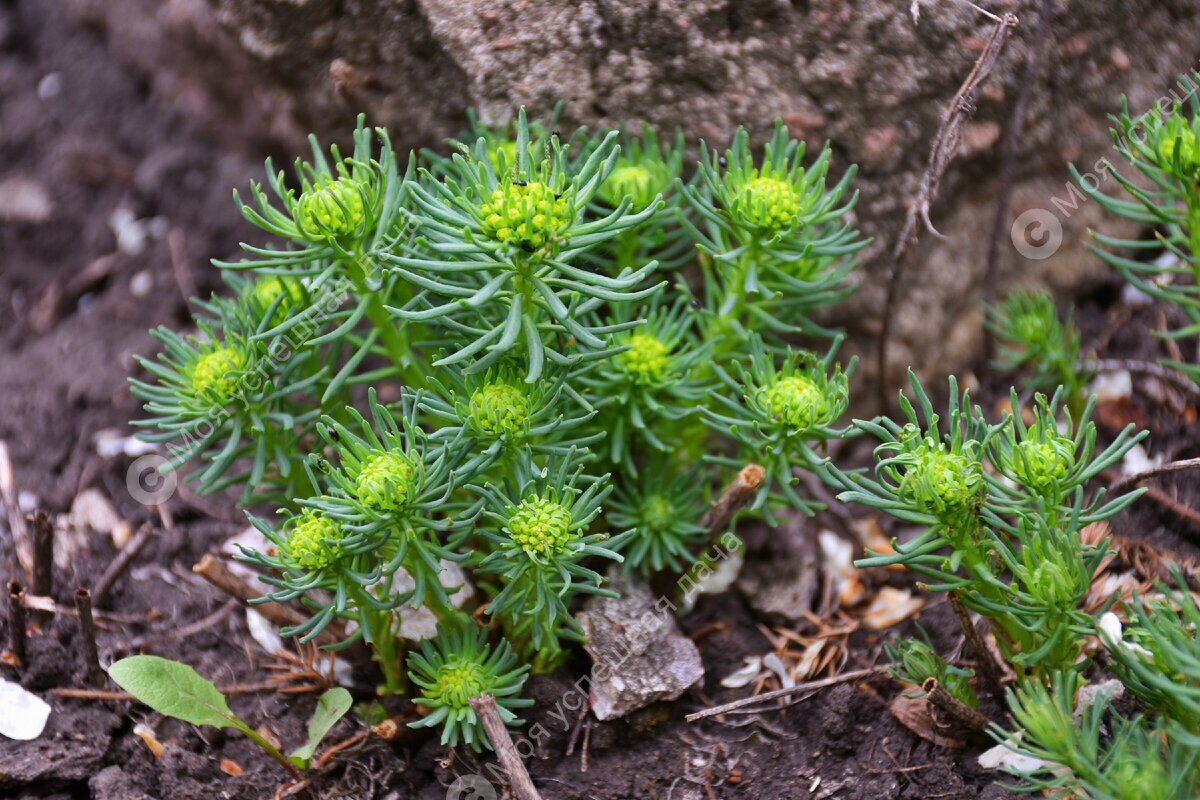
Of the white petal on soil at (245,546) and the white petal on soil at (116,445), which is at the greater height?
the white petal on soil at (116,445)

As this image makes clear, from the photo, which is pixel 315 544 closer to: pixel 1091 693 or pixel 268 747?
pixel 268 747

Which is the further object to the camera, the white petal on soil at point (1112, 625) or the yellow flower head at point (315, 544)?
the white petal on soil at point (1112, 625)

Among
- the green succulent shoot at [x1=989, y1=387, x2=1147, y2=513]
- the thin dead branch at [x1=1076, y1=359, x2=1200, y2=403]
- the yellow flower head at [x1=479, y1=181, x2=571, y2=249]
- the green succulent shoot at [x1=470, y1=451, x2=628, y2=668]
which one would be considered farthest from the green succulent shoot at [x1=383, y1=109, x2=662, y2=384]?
the thin dead branch at [x1=1076, y1=359, x2=1200, y2=403]

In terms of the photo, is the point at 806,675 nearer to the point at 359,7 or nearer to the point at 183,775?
the point at 183,775

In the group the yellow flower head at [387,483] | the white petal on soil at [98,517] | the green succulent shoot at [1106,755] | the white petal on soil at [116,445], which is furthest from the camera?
the white petal on soil at [116,445]

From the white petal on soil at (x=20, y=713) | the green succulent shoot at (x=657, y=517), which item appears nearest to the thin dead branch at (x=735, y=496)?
the green succulent shoot at (x=657, y=517)

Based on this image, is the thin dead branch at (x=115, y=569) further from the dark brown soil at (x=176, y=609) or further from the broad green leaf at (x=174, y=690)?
the broad green leaf at (x=174, y=690)

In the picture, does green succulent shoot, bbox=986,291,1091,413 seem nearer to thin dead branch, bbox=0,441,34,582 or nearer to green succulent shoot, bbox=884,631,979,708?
green succulent shoot, bbox=884,631,979,708
